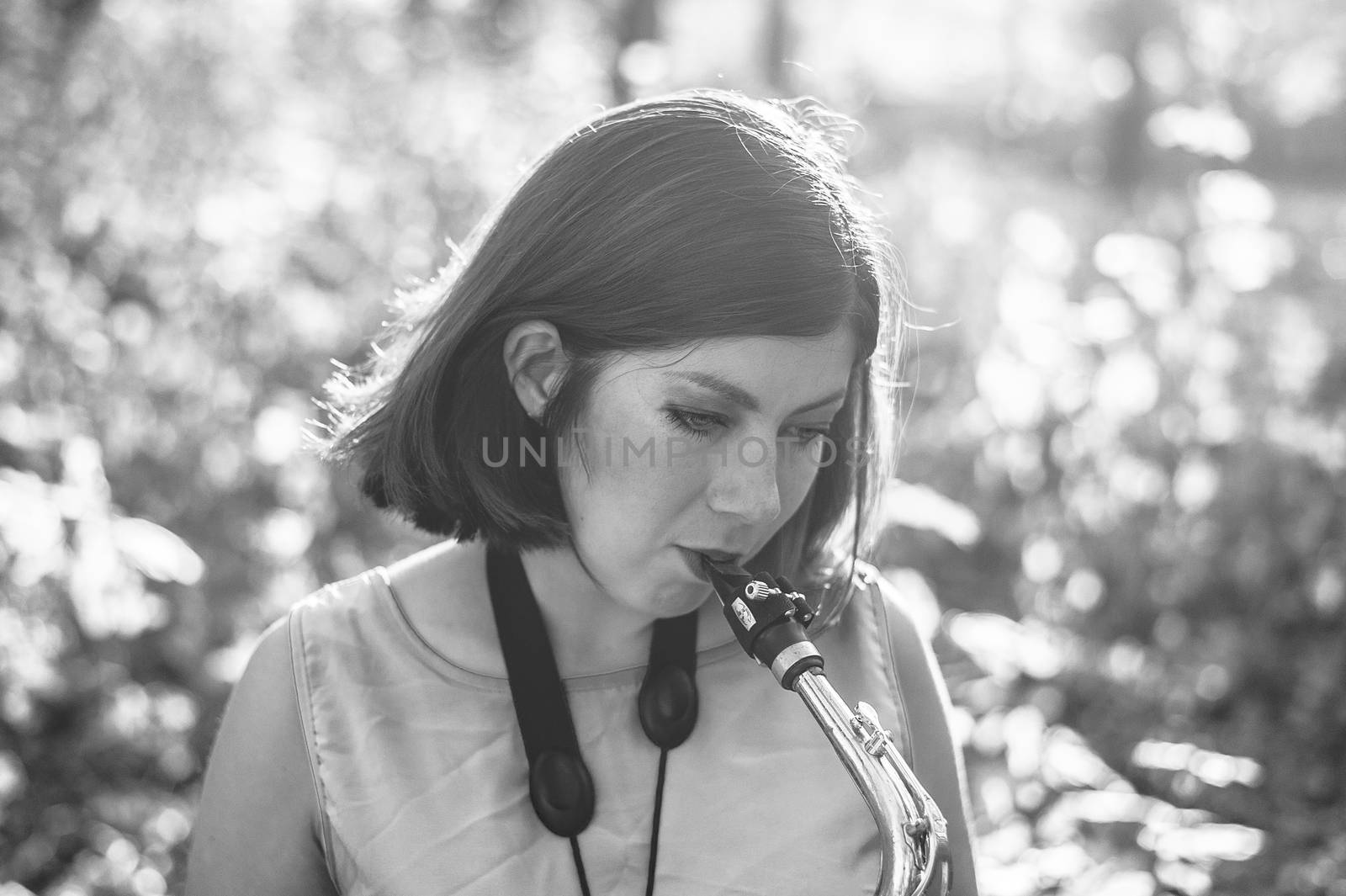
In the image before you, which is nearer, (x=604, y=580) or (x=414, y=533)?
(x=604, y=580)

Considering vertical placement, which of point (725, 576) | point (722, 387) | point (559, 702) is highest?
point (722, 387)

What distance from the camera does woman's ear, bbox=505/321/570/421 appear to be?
1.64 meters

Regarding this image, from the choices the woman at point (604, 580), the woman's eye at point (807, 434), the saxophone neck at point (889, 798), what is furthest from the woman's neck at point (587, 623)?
the woman's eye at point (807, 434)

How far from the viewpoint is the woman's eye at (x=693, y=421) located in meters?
1.56

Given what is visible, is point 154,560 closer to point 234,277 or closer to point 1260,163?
point 234,277

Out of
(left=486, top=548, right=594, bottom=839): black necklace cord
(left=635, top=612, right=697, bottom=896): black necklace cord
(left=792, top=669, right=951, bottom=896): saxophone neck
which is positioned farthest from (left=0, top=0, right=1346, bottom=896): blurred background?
(left=486, top=548, right=594, bottom=839): black necklace cord

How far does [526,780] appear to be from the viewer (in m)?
1.71

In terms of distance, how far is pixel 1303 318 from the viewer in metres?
5.73

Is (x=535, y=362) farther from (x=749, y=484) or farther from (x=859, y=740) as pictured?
(x=859, y=740)

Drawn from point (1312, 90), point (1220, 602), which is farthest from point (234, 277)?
point (1312, 90)

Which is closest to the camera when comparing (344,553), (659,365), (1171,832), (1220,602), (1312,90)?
(659,365)

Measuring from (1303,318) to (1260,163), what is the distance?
8.97 m

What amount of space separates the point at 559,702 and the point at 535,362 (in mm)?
504

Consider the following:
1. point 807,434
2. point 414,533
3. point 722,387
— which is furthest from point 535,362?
point 414,533
